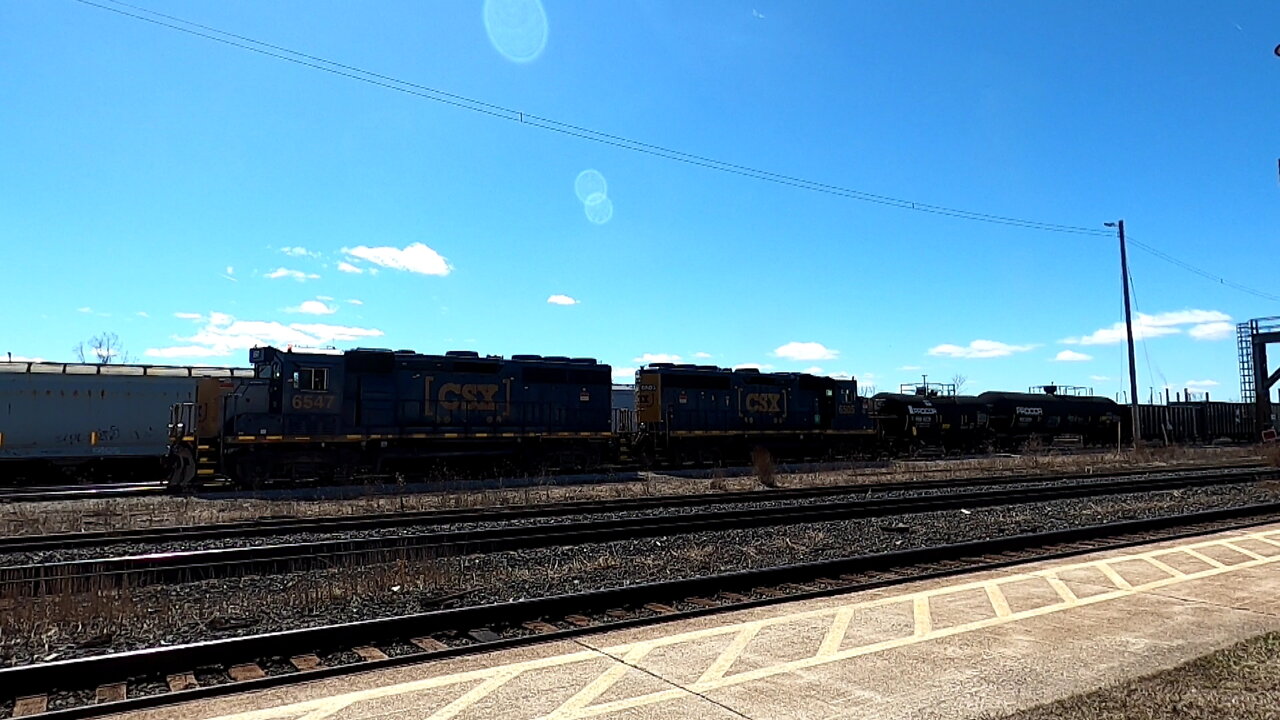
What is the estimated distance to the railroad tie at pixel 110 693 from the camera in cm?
500

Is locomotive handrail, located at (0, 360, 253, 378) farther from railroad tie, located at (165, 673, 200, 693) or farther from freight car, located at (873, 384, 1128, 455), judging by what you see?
freight car, located at (873, 384, 1128, 455)

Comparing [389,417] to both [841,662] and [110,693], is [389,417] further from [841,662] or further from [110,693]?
[841,662]

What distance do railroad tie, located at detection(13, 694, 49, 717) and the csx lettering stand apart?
1783 centimetres

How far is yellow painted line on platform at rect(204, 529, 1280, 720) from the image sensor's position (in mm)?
4723

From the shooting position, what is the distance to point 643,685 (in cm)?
515

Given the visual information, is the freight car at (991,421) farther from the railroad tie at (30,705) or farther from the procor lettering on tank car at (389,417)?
the railroad tie at (30,705)

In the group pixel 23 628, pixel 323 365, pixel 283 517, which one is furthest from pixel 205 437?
pixel 23 628

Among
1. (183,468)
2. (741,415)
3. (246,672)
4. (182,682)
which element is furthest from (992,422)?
(182,682)

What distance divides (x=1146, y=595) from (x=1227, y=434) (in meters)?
52.6

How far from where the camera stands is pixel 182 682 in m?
5.31

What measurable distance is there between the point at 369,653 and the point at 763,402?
25231mm

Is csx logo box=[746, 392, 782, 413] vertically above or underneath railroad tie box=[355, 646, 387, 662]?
above

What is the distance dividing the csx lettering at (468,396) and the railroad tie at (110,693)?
17.6m

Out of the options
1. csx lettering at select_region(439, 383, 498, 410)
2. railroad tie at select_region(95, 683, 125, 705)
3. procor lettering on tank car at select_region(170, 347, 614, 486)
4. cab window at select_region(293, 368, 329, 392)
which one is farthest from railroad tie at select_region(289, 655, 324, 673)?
csx lettering at select_region(439, 383, 498, 410)
